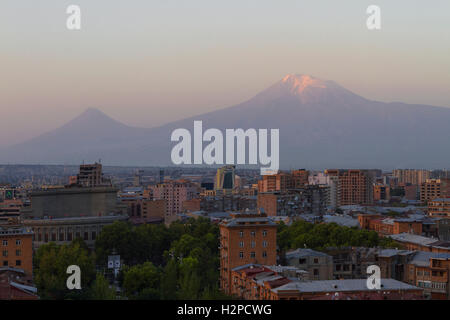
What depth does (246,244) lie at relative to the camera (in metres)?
17.0

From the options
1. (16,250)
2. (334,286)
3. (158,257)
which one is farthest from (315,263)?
(158,257)

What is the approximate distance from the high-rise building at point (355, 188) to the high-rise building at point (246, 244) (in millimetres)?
34382

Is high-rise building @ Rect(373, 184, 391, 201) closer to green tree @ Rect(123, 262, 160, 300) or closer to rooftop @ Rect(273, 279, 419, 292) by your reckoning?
green tree @ Rect(123, 262, 160, 300)

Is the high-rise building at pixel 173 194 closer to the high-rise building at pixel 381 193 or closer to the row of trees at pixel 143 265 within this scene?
the high-rise building at pixel 381 193

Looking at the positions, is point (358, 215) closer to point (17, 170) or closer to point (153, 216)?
point (153, 216)

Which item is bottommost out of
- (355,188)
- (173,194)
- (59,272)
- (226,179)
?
(59,272)

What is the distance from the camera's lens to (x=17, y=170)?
8856 centimetres

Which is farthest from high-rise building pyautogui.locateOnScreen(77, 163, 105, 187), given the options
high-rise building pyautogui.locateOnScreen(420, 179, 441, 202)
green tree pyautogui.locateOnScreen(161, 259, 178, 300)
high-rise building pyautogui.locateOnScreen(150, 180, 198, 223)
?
green tree pyautogui.locateOnScreen(161, 259, 178, 300)

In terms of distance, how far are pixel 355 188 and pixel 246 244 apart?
35.3 meters

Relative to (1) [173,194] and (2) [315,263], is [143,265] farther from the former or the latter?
(1) [173,194]

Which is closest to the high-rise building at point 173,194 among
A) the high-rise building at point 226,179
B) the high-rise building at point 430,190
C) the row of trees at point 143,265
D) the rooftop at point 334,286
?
the high-rise building at point 226,179

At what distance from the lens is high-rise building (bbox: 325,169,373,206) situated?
5097 centimetres

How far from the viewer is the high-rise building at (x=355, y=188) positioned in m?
51.0

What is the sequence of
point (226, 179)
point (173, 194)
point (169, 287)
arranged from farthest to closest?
1. point (226, 179)
2. point (173, 194)
3. point (169, 287)
